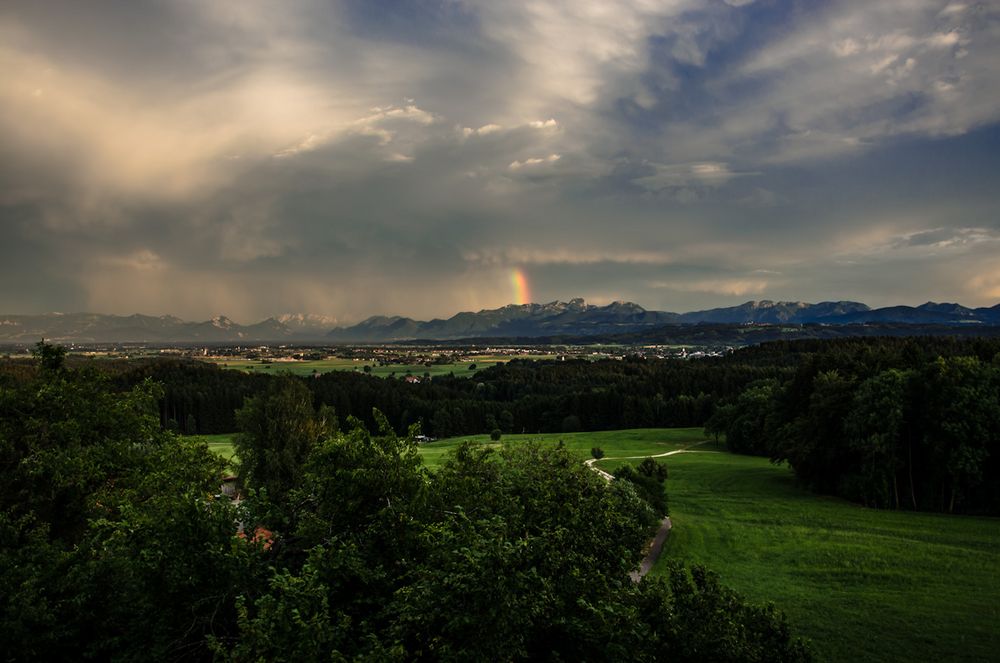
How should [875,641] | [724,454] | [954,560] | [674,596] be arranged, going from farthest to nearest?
[724,454]
[954,560]
[875,641]
[674,596]

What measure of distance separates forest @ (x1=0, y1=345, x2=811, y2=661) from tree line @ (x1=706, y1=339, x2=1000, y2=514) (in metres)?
45.5

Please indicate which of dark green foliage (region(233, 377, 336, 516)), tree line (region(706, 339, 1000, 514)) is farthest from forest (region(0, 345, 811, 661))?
tree line (region(706, 339, 1000, 514))

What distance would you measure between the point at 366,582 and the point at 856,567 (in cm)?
3535

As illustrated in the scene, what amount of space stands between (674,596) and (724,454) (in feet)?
280

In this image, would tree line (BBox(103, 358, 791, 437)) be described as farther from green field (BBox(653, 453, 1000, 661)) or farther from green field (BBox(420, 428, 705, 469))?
green field (BBox(653, 453, 1000, 661))

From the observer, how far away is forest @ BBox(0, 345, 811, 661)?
36.0 feet

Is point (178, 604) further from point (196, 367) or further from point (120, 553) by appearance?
point (196, 367)

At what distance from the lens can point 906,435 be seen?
51750 mm

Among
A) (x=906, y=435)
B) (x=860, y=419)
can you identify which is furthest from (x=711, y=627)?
(x=906, y=435)

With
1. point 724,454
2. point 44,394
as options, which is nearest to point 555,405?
point 724,454

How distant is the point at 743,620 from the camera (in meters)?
13.0

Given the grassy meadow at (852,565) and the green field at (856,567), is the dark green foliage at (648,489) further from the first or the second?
the grassy meadow at (852,565)

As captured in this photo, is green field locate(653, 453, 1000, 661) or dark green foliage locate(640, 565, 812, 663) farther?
green field locate(653, 453, 1000, 661)

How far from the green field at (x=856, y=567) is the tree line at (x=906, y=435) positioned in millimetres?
3840
